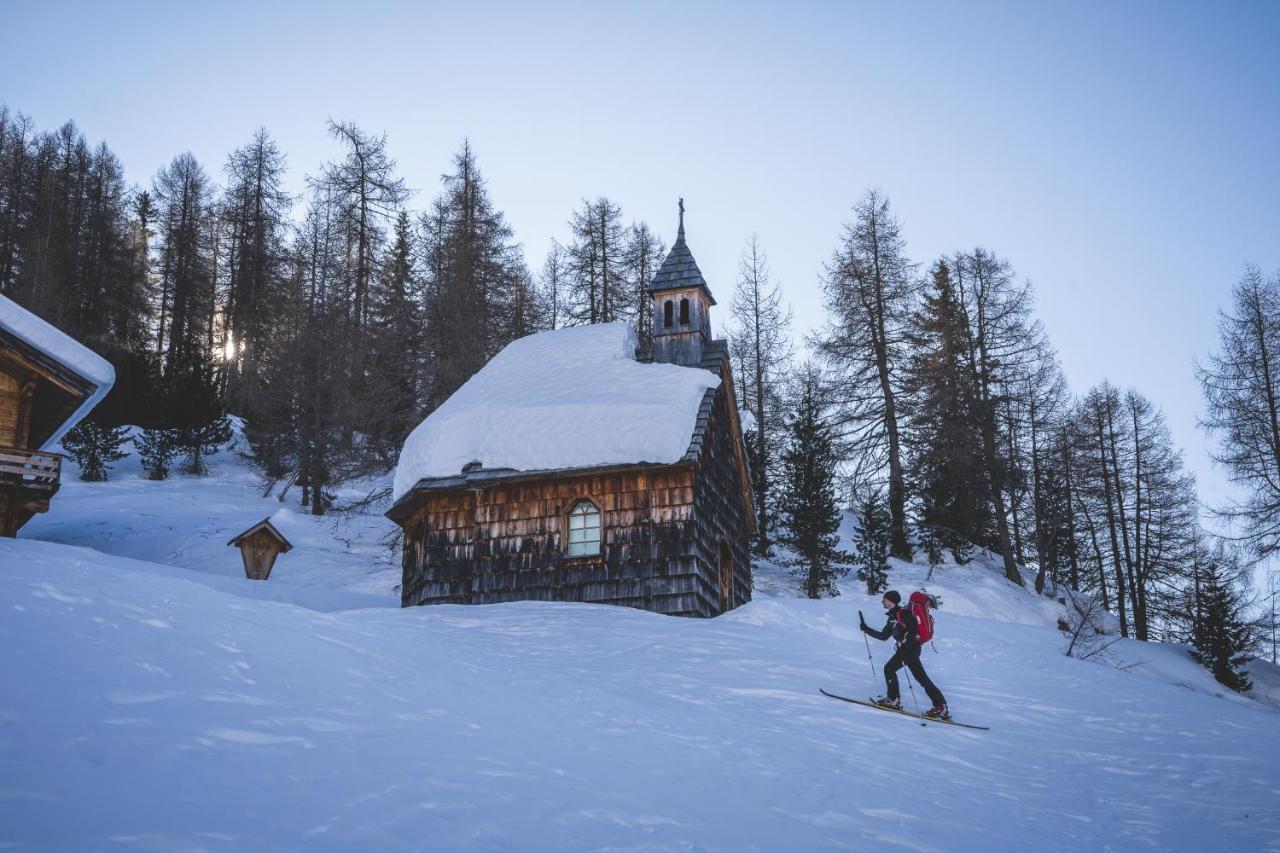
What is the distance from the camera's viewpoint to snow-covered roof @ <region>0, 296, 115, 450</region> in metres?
16.0

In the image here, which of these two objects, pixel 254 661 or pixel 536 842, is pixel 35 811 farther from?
pixel 254 661

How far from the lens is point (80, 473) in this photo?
2889 centimetres

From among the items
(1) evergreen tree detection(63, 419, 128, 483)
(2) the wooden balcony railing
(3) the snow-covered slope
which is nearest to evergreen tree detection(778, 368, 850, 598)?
(3) the snow-covered slope

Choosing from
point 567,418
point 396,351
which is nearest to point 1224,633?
point 567,418

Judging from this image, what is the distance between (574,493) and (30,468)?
459 inches

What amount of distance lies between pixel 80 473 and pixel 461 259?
52.8 ft

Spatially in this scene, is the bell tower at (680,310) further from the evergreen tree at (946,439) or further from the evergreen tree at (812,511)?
the evergreen tree at (946,439)

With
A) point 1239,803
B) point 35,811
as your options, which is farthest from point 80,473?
point 1239,803

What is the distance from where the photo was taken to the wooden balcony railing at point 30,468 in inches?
649

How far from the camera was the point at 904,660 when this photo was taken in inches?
380

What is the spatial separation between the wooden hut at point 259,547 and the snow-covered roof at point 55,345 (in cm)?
435

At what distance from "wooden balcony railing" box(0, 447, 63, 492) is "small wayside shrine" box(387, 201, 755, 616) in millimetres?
7154

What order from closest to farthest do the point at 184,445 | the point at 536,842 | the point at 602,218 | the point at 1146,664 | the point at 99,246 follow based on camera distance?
the point at 536,842, the point at 1146,664, the point at 184,445, the point at 602,218, the point at 99,246

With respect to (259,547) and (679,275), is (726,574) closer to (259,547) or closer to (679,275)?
(679,275)
